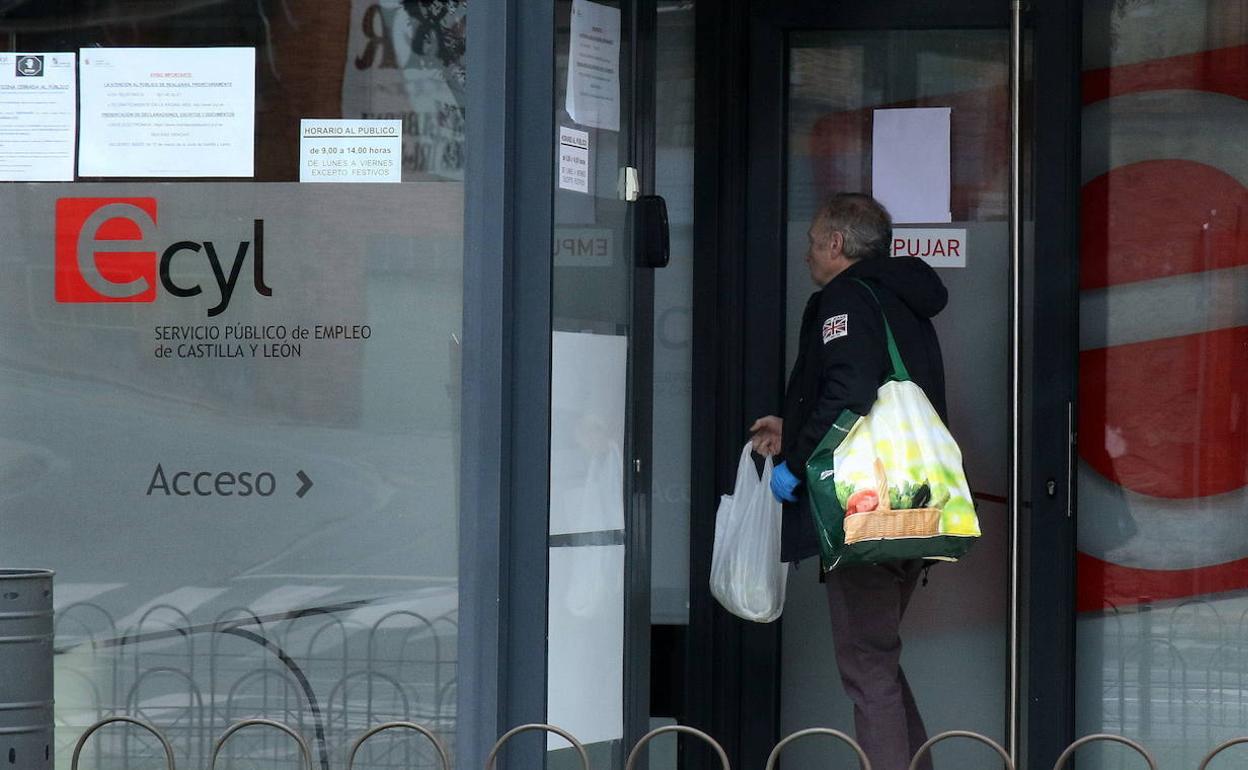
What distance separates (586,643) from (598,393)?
2.04 ft

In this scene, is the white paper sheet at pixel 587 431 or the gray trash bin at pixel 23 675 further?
the white paper sheet at pixel 587 431

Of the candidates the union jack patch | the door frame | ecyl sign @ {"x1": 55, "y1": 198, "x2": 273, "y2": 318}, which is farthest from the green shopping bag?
ecyl sign @ {"x1": 55, "y1": 198, "x2": 273, "y2": 318}

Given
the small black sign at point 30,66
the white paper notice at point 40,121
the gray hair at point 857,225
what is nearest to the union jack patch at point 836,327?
the gray hair at point 857,225

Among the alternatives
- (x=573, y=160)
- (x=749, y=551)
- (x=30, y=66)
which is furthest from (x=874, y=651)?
(x=30, y=66)

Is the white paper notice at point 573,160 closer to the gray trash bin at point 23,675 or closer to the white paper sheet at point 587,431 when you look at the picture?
the white paper sheet at point 587,431

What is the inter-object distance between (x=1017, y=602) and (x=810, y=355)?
0.91 metres

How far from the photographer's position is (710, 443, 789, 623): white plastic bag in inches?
188

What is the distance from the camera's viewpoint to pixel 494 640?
3951 millimetres

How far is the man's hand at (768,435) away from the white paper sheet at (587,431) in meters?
0.50

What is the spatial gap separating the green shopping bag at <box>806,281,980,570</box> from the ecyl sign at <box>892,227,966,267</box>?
0.83 metres

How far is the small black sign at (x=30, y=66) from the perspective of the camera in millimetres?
4613

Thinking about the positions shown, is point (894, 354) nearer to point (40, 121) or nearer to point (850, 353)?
point (850, 353)

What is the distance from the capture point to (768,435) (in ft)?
16.0

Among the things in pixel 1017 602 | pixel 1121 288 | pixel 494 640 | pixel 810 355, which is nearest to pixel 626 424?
pixel 810 355
